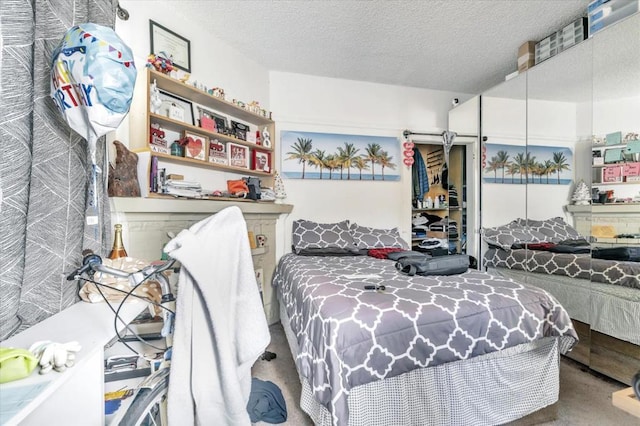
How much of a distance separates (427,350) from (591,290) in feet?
5.51

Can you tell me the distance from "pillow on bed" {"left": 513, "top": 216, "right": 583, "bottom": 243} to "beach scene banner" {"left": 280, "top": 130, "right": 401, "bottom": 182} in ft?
5.00

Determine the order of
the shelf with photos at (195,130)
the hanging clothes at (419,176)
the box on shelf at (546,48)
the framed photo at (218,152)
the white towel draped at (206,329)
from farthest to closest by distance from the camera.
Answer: the hanging clothes at (419,176) < the framed photo at (218,152) < the box on shelf at (546,48) < the shelf with photos at (195,130) < the white towel draped at (206,329)

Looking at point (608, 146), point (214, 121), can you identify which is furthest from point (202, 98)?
point (608, 146)

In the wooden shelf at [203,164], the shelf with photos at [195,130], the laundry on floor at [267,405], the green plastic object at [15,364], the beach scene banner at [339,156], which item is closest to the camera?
the green plastic object at [15,364]

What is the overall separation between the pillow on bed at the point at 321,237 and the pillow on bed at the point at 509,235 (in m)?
1.48

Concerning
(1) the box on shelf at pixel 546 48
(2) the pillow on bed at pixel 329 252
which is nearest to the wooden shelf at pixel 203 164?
(2) the pillow on bed at pixel 329 252

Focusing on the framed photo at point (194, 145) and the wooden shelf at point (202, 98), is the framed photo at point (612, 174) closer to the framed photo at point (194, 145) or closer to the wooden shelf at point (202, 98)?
the wooden shelf at point (202, 98)

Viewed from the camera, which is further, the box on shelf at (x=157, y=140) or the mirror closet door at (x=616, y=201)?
the box on shelf at (x=157, y=140)

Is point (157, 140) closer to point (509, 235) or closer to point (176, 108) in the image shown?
point (176, 108)

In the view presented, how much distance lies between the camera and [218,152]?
2.64 metres

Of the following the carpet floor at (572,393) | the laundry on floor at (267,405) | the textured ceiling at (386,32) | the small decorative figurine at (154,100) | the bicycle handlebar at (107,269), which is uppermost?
the textured ceiling at (386,32)

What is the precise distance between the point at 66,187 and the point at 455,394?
74.9 inches

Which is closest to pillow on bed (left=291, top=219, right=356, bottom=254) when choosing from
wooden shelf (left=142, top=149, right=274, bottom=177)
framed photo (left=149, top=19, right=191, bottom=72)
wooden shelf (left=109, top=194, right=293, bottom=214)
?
wooden shelf (left=109, top=194, right=293, bottom=214)

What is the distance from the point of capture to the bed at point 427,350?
1249 millimetres
